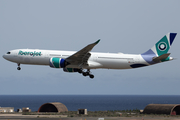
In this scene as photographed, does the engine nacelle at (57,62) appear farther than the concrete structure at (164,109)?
No

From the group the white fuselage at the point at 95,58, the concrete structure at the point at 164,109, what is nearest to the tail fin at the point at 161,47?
the white fuselage at the point at 95,58

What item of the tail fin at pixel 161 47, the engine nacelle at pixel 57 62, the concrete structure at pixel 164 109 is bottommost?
the concrete structure at pixel 164 109

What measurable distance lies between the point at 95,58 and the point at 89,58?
1.26 metres

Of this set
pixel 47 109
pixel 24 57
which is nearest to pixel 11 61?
pixel 24 57

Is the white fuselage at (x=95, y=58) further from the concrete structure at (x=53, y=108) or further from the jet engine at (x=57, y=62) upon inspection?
the concrete structure at (x=53, y=108)

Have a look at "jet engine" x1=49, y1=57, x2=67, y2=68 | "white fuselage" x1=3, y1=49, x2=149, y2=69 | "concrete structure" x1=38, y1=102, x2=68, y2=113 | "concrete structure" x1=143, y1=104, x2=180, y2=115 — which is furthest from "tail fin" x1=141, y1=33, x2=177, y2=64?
"concrete structure" x1=38, y1=102, x2=68, y2=113

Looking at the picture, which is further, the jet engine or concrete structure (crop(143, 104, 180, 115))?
concrete structure (crop(143, 104, 180, 115))

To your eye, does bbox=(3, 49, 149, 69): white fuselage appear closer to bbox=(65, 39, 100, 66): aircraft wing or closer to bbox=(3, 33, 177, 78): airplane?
bbox=(3, 33, 177, 78): airplane

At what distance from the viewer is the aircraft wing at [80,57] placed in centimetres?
4896

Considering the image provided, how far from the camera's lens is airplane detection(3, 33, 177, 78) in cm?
5075

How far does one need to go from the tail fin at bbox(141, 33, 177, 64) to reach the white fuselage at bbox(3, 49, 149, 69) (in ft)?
8.23

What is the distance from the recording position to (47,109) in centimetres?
7781

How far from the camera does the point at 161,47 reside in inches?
2159

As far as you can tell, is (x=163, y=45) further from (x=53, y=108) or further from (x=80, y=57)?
(x=53, y=108)
